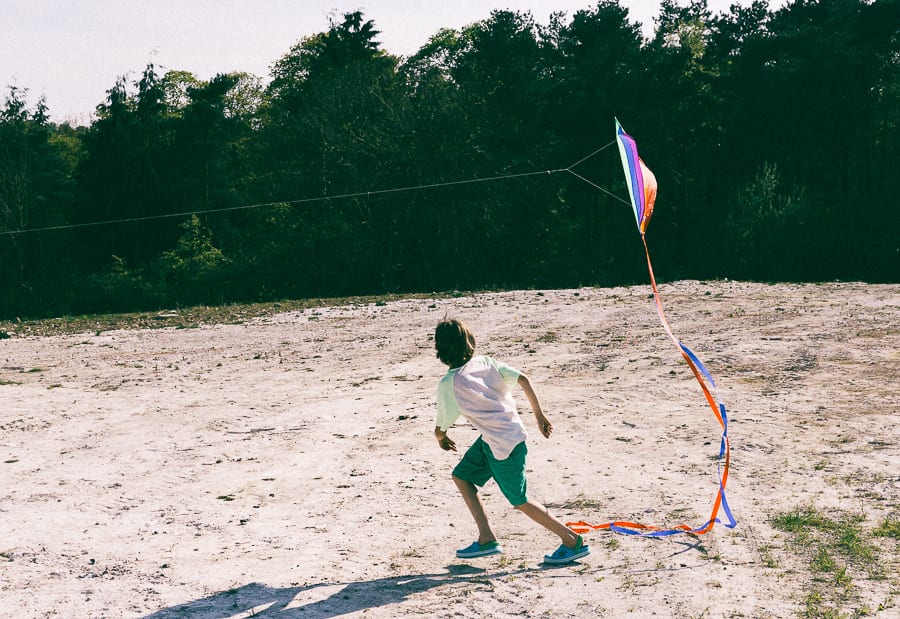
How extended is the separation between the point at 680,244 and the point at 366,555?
3173 cm

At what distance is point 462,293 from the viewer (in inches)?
900

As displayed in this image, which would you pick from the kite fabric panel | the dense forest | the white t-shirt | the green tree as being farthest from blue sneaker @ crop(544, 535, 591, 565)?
the green tree

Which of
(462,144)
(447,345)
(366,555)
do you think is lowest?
(366,555)

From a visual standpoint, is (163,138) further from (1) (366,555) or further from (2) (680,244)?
(1) (366,555)

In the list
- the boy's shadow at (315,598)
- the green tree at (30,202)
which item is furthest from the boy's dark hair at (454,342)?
the green tree at (30,202)

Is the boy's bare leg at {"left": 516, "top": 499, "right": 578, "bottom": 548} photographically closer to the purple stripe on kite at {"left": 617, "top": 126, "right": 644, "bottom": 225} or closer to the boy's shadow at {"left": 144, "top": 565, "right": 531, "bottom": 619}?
the boy's shadow at {"left": 144, "top": 565, "right": 531, "bottom": 619}

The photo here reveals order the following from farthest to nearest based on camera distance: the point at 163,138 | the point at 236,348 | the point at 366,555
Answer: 1. the point at 163,138
2. the point at 236,348
3. the point at 366,555

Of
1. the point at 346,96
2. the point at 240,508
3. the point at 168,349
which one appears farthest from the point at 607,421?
the point at 346,96

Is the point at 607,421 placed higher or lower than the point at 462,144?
lower

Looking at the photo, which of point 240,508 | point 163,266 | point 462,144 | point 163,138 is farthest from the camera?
point 163,138

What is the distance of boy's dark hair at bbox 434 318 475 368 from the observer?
207 inches

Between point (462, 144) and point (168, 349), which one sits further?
point (462, 144)

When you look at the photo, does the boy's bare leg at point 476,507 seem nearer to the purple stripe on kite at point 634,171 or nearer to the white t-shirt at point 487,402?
the white t-shirt at point 487,402

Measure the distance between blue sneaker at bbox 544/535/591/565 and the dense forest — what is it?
83.0ft
